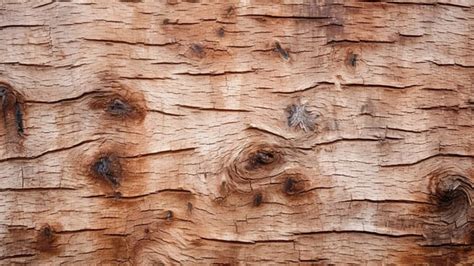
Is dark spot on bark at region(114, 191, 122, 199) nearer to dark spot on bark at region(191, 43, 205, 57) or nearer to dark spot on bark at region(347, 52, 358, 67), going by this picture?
dark spot on bark at region(191, 43, 205, 57)

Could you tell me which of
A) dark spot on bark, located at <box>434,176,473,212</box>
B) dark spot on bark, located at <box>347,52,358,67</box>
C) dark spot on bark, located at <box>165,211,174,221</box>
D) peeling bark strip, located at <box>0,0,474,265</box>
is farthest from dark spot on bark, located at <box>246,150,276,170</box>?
dark spot on bark, located at <box>434,176,473,212</box>

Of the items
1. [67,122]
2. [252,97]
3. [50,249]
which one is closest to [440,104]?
[252,97]

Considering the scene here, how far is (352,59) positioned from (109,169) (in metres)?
0.78

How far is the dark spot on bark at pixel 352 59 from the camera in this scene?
6.31 ft

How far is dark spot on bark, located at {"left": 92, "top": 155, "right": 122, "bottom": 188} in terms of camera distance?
1.85m

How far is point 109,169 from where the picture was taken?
186 centimetres

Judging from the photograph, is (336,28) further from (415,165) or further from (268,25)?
(415,165)

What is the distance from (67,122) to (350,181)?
0.84 meters

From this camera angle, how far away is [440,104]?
6.42 ft

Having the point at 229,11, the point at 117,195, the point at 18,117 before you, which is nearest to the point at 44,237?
the point at 117,195

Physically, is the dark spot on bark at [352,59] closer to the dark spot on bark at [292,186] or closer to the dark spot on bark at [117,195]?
the dark spot on bark at [292,186]

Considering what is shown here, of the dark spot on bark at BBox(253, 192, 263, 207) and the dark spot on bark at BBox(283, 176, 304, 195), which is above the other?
A: the dark spot on bark at BBox(283, 176, 304, 195)

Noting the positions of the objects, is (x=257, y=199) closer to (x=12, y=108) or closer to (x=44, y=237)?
(x=44, y=237)

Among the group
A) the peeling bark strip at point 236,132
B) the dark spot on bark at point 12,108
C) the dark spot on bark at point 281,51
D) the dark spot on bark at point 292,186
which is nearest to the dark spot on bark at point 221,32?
the peeling bark strip at point 236,132
